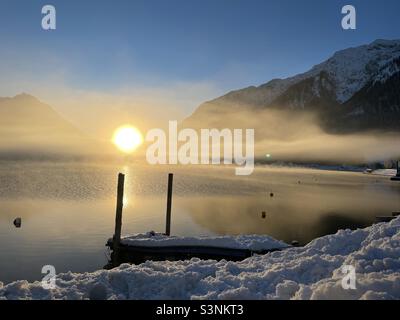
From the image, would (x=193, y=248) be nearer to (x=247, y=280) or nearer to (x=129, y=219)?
(x=247, y=280)

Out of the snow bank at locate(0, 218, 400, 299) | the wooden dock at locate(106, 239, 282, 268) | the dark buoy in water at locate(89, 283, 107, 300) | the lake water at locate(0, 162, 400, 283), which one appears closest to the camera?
the snow bank at locate(0, 218, 400, 299)

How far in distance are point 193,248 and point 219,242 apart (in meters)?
1.47

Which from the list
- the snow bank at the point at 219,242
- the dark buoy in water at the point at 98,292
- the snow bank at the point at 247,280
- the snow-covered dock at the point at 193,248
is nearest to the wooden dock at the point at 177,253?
the snow-covered dock at the point at 193,248

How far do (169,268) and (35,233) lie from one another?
2841 centimetres

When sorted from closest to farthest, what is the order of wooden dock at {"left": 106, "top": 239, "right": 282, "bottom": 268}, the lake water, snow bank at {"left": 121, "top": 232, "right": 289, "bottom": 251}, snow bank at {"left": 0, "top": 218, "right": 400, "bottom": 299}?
1. snow bank at {"left": 0, "top": 218, "right": 400, "bottom": 299}
2. wooden dock at {"left": 106, "top": 239, "right": 282, "bottom": 268}
3. snow bank at {"left": 121, "top": 232, "right": 289, "bottom": 251}
4. the lake water

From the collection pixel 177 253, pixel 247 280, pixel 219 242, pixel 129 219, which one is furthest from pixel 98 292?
pixel 129 219

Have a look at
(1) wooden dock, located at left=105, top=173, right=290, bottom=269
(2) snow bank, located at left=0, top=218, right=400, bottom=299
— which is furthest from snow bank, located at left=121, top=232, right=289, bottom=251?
(2) snow bank, located at left=0, top=218, right=400, bottom=299

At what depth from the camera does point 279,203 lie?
6581 centimetres

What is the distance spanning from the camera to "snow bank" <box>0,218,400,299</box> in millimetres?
8930

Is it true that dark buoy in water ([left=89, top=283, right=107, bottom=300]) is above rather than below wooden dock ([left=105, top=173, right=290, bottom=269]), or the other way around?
above

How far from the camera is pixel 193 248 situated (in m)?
21.7

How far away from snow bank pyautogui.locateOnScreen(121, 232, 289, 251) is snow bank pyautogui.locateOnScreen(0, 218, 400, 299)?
8525 millimetres

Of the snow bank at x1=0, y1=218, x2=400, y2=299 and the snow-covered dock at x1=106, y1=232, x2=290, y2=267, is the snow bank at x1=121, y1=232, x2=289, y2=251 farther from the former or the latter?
the snow bank at x1=0, y1=218, x2=400, y2=299
